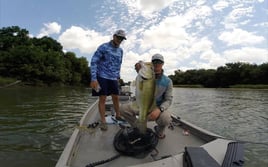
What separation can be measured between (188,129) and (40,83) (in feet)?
163

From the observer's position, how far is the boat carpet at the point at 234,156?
8.71ft

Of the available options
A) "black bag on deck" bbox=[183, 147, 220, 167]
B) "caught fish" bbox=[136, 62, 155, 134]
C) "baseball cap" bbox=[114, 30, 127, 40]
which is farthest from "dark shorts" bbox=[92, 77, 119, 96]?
"black bag on deck" bbox=[183, 147, 220, 167]

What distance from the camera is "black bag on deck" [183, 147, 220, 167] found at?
239cm

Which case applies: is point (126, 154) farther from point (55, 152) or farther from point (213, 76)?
point (213, 76)

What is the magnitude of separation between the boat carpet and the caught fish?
105cm

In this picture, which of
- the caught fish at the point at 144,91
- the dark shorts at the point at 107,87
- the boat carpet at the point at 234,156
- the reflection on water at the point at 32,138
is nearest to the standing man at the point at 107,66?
the dark shorts at the point at 107,87

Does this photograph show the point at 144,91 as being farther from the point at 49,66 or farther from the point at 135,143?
the point at 49,66

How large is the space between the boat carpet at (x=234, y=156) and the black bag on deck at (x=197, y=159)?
9.8 inches

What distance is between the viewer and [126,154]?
364cm

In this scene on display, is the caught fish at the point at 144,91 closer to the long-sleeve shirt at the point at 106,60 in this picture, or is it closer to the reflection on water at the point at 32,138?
the long-sleeve shirt at the point at 106,60

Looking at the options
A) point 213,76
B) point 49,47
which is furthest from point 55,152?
point 213,76

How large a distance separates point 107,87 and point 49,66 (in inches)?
2065

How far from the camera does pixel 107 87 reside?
15.9 feet

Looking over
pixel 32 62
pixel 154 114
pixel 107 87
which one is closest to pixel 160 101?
pixel 154 114
